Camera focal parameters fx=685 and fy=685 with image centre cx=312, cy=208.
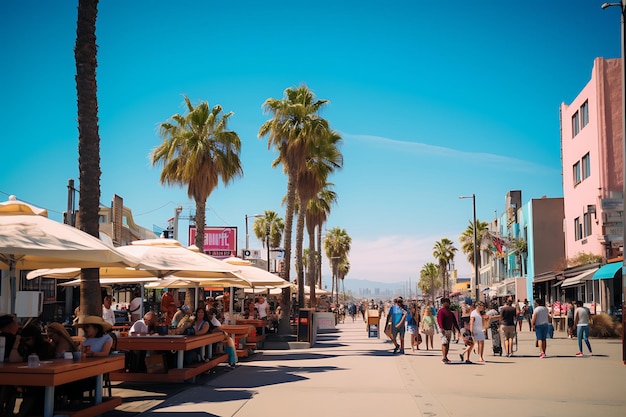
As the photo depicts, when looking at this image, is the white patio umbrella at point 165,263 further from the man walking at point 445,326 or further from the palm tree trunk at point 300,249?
the palm tree trunk at point 300,249

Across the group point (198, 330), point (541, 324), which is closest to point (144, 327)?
point (198, 330)

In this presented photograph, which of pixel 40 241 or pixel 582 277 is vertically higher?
pixel 40 241

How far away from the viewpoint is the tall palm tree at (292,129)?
1248 inches

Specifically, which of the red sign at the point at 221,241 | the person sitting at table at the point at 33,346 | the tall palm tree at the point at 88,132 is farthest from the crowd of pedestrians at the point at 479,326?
the red sign at the point at 221,241

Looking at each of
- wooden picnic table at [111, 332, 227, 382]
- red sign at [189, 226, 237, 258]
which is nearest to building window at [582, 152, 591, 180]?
red sign at [189, 226, 237, 258]

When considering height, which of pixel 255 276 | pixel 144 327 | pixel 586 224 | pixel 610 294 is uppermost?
pixel 586 224

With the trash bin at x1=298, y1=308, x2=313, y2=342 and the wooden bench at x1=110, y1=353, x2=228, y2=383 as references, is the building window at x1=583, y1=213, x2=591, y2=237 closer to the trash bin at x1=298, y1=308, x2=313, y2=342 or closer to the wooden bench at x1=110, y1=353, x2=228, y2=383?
the trash bin at x1=298, y1=308, x2=313, y2=342

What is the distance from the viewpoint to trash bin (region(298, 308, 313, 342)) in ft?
81.5

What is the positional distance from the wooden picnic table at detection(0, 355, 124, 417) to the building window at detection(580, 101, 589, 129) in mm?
35165

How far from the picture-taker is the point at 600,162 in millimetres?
35625

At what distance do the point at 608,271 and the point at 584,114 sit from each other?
12.3 metres

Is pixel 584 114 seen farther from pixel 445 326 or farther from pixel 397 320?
pixel 445 326

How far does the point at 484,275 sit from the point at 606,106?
164 feet

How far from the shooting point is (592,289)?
123 feet
